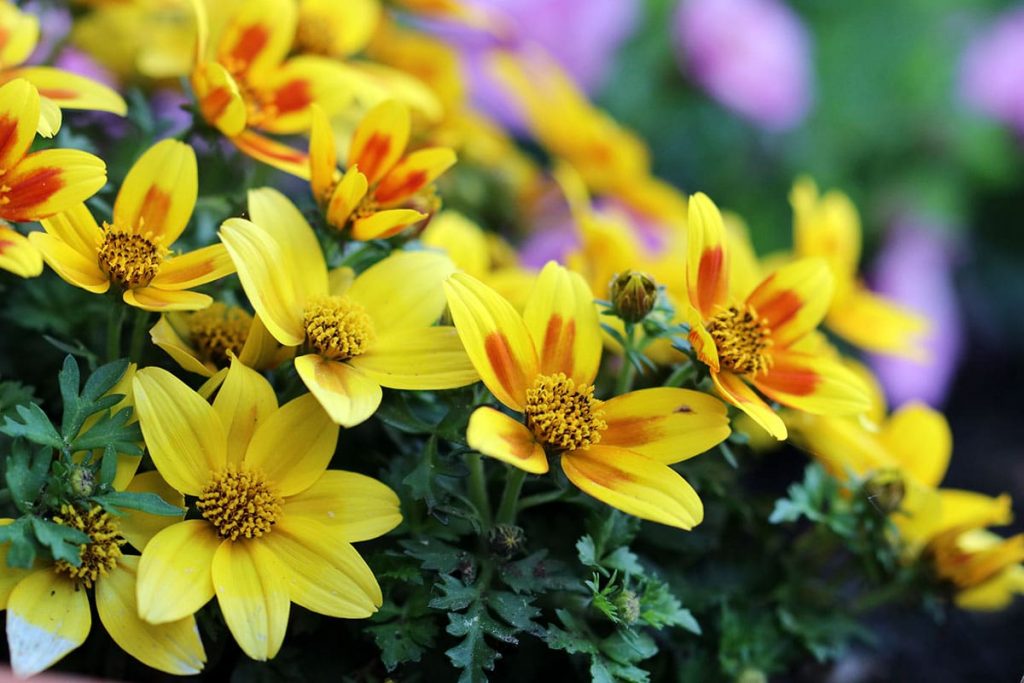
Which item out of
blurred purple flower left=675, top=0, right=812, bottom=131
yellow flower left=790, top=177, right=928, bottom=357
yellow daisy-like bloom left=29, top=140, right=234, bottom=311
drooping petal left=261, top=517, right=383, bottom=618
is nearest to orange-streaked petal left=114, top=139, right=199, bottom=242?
yellow daisy-like bloom left=29, top=140, right=234, bottom=311

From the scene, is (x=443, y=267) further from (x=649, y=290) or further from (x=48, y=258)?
(x=48, y=258)

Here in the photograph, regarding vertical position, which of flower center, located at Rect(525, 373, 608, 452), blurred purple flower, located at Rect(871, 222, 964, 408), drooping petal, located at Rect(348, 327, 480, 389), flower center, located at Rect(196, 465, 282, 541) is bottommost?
blurred purple flower, located at Rect(871, 222, 964, 408)

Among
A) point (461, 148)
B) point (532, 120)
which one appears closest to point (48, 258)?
point (461, 148)

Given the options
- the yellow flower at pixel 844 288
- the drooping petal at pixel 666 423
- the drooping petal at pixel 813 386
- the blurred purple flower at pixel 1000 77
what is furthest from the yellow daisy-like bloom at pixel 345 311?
the blurred purple flower at pixel 1000 77

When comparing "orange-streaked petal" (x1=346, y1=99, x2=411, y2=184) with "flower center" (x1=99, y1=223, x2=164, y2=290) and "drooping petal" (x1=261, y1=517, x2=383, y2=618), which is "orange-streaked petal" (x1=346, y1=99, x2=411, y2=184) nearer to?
"flower center" (x1=99, y1=223, x2=164, y2=290)

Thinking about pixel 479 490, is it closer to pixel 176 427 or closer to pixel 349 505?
pixel 349 505

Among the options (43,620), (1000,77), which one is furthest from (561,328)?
(1000,77)

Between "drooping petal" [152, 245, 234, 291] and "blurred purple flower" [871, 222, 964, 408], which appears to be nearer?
"drooping petal" [152, 245, 234, 291]
